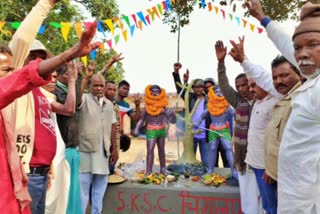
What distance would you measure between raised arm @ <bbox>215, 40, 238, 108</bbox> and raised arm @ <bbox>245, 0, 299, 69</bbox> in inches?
35.3

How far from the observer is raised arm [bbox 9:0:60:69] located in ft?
6.15

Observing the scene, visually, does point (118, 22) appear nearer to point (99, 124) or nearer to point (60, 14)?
point (99, 124)

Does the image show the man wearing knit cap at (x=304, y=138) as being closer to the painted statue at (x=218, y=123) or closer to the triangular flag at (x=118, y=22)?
the painted statue at (x=218, y=123)

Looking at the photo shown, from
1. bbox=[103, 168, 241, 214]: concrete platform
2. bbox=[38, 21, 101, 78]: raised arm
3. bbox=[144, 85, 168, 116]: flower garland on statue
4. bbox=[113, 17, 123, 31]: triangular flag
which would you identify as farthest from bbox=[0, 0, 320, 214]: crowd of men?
bbox=[113, 17, 123, 31]: triangular flag

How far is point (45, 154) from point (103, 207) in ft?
7.83

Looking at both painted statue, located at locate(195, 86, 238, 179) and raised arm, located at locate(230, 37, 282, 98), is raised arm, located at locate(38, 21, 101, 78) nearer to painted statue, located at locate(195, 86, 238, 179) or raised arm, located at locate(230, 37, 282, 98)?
raised arm, located at locate(230, 37, 282, 98)

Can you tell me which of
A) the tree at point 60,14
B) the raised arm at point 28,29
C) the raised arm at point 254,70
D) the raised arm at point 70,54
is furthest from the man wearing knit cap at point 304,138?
the tree at point 60,14

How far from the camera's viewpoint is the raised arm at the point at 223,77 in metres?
3.36

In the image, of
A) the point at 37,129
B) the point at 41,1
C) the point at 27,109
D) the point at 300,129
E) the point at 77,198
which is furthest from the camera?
the point at 77,198

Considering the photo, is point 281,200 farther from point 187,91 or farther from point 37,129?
point 187,91

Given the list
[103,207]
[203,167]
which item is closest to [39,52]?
[103,207]

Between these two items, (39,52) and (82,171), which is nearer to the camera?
(39,52)

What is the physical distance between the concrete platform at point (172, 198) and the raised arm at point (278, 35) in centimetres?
232

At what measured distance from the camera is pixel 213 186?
4.35 m
